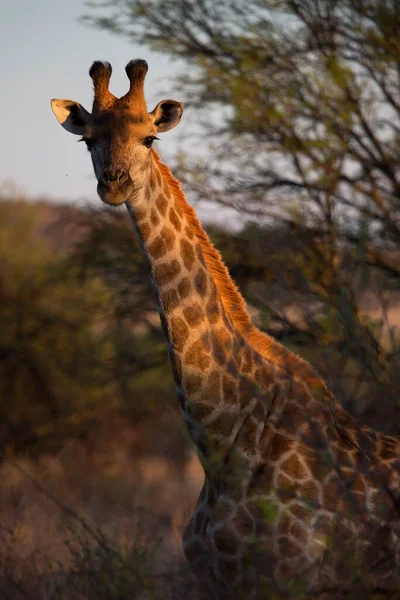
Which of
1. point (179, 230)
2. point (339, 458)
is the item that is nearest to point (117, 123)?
point (179, 230)

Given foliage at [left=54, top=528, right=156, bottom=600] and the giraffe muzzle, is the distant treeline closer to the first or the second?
foliage at [left=54, top=528, right=156, bottom=600]

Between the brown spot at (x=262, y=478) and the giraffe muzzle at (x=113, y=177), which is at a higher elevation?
the giraffe muzzle at (x=113, y=177)

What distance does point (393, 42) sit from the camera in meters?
8.59

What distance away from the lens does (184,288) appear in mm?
5035

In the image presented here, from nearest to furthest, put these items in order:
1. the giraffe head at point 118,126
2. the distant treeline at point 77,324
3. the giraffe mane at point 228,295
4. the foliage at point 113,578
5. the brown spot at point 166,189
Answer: the foliage at point 113,578 → the giraffe head at point 118,126 → the brown spot at point 166,189 → the giraffe mane at point 228,295 → the distant treeline at point 77,324

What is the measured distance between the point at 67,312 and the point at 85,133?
10.5 m

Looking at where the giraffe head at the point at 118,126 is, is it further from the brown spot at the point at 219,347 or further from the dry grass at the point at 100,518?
the dry grass at the point at 100,518

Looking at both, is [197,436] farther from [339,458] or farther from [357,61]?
[357,61]

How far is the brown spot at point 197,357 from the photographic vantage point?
16.3ft

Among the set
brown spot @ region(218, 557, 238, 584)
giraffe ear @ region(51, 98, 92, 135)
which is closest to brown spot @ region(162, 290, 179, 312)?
giraffe ear @ region(51, 98, 92, 135)

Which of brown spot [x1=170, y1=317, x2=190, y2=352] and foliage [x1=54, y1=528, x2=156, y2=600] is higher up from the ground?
brown spot [x1=170, y1=317, x2=190, y2=352]

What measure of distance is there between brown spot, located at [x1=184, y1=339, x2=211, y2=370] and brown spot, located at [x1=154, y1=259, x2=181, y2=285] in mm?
Result: 374

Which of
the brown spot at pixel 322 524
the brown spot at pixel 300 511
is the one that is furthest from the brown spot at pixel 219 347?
the brown spot at pixel 322 524

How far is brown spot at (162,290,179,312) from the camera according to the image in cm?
498
